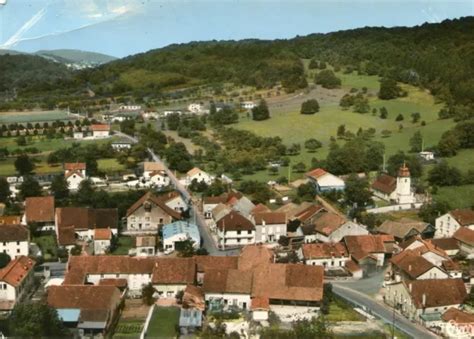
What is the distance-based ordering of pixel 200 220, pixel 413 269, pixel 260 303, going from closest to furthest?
pixel 260 303, pixel 413 269, pixel 200 220

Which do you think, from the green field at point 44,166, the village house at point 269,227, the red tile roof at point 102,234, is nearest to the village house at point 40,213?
the red tile roof at point 102,234

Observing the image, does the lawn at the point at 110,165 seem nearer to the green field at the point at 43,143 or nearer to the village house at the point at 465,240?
the green field at the point at 43,143

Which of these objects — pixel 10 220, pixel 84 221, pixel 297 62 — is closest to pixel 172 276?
pixel 84 221

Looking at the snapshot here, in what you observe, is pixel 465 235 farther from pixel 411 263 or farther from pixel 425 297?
pixel 425 297

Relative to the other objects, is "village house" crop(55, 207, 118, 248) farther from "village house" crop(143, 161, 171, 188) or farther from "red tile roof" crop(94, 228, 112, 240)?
"village house" crop(143, 161, 171, 188)

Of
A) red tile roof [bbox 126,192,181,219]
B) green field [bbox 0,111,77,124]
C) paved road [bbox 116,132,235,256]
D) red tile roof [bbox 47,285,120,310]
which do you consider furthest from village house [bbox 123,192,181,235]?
green field [bbox 0,111,77,124]
